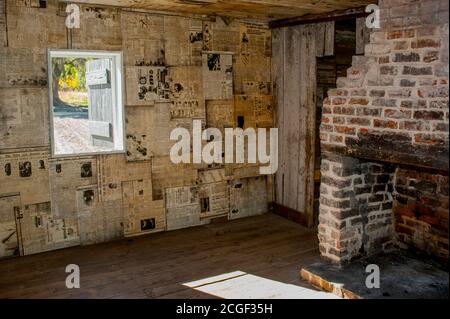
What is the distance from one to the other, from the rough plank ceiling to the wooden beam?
0.18 ft

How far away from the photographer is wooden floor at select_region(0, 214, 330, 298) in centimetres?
348

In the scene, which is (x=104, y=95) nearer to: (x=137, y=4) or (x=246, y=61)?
(x=137, y=4)

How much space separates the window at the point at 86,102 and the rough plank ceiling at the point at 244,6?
1.94 feet

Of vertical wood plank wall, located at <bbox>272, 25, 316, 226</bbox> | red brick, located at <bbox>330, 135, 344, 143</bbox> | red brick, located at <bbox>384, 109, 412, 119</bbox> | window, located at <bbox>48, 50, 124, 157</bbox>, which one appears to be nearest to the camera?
red brick, located at <bbox>384, 109, 412, 119</bbox>

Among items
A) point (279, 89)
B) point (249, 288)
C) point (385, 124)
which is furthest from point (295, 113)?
point (249, 288)

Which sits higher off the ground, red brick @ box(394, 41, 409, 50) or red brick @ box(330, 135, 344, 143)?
red brick @ box(394, 41, 409, 50)

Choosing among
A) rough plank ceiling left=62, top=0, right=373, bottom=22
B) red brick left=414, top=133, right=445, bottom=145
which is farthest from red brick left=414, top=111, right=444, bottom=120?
rough plank ceiling left=62, top=0, right=373, bottom=22

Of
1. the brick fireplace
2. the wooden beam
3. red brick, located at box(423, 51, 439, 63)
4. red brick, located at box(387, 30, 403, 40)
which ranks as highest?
the wooden beam

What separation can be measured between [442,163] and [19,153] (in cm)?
358

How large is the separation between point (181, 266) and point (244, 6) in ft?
8.59

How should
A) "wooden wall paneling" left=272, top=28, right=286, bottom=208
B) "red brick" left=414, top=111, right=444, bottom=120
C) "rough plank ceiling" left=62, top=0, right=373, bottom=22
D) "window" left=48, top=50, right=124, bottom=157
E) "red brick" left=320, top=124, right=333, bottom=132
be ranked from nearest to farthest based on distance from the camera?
"red brick" left=414, top=111, right=444, bottom=120 → "red brick" left=320, top=124, right=333, bottom=132 → "rough plank ceiling" left=62, top=0, right=373, bottom=22 → "window" left=48, top=50, right=124, bottom=157 → "wooden wall paneling" left=272, top=28, right=286, bottom=208

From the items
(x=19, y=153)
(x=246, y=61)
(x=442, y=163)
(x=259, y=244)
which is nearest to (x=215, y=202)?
(x=259, y=244)

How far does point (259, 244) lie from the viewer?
4.57 metres

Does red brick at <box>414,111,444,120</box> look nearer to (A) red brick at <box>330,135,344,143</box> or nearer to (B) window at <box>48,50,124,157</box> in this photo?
(A) red brick at <box>330,135,344,143</box>
